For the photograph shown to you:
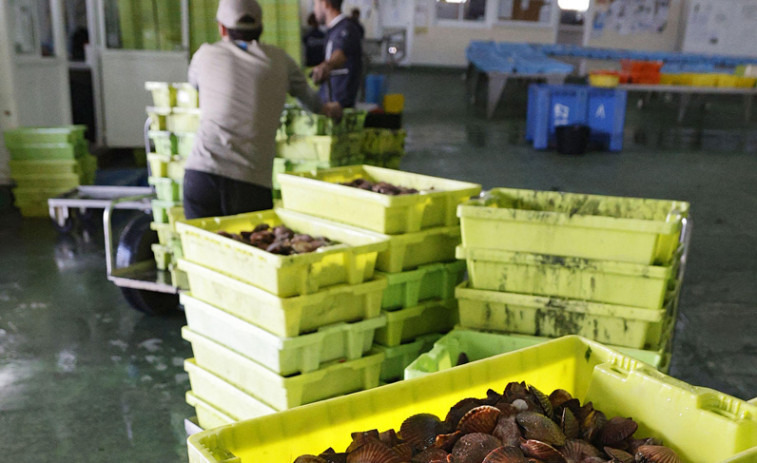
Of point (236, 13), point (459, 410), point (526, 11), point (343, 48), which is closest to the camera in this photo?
point (459, 410)

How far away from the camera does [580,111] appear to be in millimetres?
10266

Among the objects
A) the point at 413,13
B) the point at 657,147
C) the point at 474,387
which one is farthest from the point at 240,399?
the point at 413,13

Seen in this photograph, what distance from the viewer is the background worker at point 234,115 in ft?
11.0

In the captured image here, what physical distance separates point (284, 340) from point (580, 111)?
8967mm

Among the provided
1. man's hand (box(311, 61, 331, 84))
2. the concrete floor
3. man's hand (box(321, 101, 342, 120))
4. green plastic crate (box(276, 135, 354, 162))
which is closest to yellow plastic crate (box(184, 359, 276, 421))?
the concrete floor

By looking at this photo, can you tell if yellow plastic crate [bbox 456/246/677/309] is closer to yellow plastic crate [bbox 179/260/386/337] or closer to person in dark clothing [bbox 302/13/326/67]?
yellow plastic crate [bbox 179/260/386/337]

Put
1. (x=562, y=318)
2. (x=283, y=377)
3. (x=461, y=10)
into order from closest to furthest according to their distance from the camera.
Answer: (x=283, y=377) → (x=562, y=318) → (x=461, y=10)

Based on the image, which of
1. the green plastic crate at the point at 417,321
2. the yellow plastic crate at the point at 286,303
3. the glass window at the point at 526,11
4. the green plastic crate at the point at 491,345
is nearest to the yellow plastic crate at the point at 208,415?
the yellow plastic crate at the point at 286,303

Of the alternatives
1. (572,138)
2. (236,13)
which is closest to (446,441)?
(236,13)

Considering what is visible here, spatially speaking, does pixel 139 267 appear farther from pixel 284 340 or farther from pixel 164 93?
pixel 284 340

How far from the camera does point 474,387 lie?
5.20ft

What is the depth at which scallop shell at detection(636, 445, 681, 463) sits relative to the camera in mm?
1334

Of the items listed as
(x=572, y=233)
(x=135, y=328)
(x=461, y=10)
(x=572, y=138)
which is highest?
(x=461, y=10)

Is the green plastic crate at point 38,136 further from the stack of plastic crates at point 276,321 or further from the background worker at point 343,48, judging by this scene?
the stack of plastic crates at point 276,321
